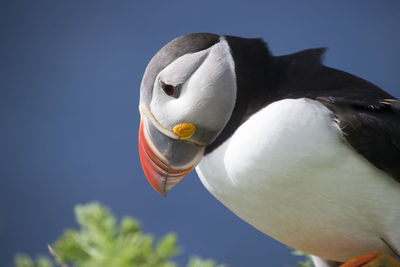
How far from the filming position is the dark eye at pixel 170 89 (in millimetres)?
891

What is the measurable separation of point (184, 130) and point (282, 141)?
0.24 meters

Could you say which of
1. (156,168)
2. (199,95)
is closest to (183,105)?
(199,95)

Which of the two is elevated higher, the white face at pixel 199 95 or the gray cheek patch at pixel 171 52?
the gray cheek patch at pixel 171 52

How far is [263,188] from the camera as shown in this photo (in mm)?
763

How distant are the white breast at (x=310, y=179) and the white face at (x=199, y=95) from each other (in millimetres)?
95

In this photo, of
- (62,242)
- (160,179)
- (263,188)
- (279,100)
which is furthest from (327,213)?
(62,242)

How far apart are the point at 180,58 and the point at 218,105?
136mm

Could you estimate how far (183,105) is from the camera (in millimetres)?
881

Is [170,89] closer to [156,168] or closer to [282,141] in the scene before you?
[156,168]

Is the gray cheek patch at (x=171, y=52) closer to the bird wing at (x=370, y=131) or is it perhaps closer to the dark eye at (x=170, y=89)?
the dark eye at (x=170, y=89)

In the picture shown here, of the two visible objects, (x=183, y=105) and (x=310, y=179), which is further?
(x=183, y=105)

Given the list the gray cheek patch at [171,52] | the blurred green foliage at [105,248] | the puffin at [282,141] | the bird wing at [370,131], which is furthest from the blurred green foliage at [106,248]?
the gray cheek patch at [171,52]

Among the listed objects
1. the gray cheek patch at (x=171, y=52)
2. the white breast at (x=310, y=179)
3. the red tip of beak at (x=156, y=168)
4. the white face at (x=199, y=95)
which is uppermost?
the gray cheek patch at (x=171, y=52)

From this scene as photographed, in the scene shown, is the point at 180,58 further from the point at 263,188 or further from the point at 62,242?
the point at 62,242
